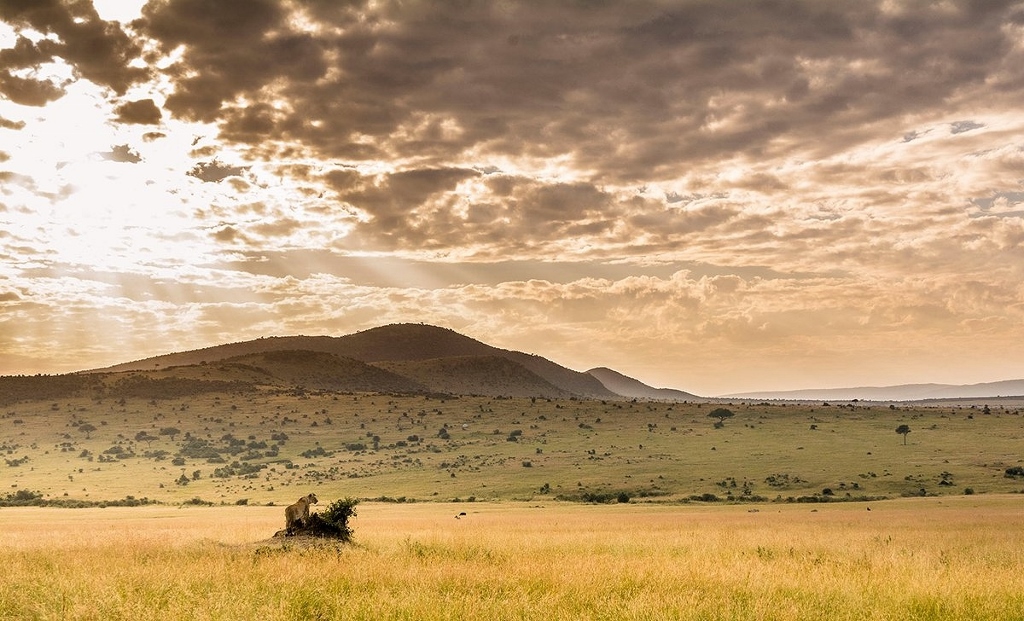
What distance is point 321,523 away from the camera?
24953mm

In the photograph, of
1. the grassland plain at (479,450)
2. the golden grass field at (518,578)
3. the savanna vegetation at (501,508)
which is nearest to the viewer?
the golden grass field at (518,578)

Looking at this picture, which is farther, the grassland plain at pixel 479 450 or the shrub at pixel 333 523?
the grassland plain at pixel 479 450

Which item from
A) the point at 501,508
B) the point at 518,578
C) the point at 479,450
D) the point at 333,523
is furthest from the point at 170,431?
the point at 518,578

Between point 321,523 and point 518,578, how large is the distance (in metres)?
9.69

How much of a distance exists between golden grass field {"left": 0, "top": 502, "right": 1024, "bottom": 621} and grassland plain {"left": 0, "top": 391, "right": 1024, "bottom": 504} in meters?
39.9

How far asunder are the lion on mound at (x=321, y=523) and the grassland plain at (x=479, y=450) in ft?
146

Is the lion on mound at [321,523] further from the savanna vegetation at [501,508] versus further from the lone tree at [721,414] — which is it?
the lone tree at [721,414]

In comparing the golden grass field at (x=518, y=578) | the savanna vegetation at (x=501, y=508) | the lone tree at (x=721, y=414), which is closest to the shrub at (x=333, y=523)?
the savanna vegetation at (x=501, y=508)

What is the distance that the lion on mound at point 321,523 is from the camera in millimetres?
24781

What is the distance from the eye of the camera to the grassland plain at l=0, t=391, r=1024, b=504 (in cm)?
7612

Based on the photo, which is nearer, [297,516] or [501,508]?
[297,516]

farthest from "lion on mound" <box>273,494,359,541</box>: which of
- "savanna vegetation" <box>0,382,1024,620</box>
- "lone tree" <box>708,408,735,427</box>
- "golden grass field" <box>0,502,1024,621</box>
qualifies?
"lone tree" <box>708,408,735,427</box>

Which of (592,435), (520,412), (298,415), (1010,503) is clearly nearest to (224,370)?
(298,415)

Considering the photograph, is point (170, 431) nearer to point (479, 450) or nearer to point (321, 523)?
point (479, 450)
